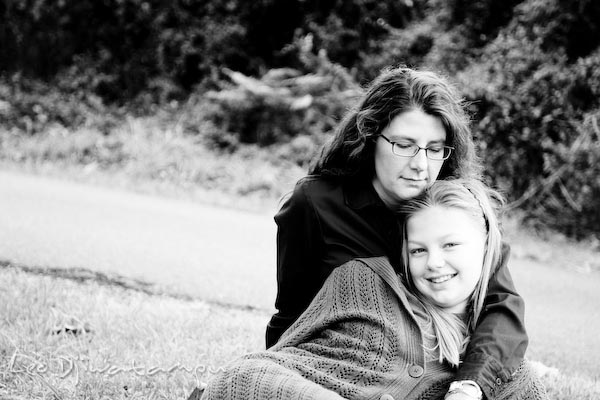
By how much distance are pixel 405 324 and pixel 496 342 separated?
0.31 m

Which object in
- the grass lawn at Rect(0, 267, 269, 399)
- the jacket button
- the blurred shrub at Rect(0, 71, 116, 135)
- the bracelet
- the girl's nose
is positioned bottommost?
the grass lawn at Rect(0, 267, 269, 399)

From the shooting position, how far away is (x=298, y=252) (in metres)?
2.34

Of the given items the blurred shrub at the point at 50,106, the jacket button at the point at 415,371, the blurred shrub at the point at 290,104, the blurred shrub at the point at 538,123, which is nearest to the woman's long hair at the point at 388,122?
the jacket button at the point at 415,371

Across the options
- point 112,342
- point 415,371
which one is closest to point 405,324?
point 415,371

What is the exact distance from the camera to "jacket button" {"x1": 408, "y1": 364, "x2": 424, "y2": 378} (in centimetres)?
201

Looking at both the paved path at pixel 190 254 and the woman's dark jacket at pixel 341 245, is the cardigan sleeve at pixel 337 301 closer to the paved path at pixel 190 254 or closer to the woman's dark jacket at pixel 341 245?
the woman's dark jacket at pixel 341 245

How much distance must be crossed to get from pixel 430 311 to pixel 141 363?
1.40 m

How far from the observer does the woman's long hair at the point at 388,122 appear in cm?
233

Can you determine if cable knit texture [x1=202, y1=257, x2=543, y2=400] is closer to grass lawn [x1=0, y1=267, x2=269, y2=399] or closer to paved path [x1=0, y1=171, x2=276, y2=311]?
grass lawn [x1=0, y1=267, x2=269, y2=399]

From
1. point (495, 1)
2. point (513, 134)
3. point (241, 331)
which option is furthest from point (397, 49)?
point (241, 331)

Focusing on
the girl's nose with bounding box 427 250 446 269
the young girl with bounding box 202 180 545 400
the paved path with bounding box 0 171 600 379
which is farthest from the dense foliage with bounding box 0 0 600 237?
the girl's nose with bounding box 427 250 446 269

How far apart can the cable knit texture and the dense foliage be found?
19.6ft

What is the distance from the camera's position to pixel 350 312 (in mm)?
2066

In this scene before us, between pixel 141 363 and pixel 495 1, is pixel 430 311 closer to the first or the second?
pixel 141 363
